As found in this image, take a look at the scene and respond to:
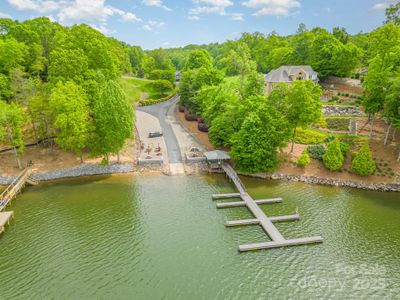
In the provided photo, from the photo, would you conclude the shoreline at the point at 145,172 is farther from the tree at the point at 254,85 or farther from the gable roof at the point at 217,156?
the tree at the point at 254,85

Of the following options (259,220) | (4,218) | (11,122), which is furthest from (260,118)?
(11,122)

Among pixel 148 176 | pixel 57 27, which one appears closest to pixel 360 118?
pixel 148 176

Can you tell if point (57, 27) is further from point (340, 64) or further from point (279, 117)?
point (340, 64)

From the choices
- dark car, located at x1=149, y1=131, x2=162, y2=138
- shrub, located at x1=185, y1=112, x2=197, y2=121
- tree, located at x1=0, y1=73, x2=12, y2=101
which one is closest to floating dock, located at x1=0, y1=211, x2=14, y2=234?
tree, located at x1=0, y1=73, x2=12, y2=101

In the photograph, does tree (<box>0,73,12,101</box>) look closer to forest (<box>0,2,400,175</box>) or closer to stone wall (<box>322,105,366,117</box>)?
forest (<box>0,2,400,175</box>)

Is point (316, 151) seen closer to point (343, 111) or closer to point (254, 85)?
point (254, 85)

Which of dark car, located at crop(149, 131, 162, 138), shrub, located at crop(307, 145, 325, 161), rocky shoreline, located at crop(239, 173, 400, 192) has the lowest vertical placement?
rocky shoreline, located at crop(239, 173, 400, 192)
